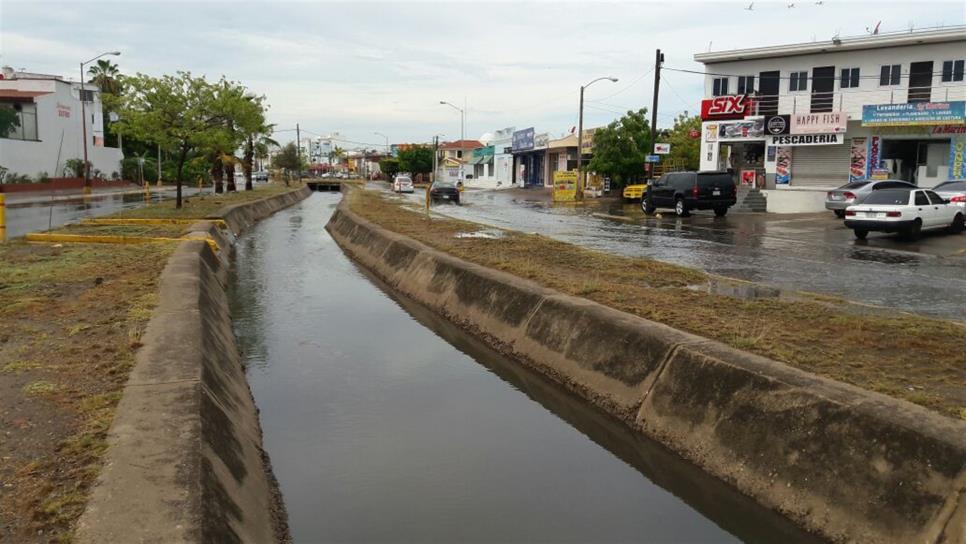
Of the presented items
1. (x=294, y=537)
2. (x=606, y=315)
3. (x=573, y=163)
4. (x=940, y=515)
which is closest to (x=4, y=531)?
(x=294, y=537)

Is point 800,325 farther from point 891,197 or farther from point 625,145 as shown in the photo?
point 625,145

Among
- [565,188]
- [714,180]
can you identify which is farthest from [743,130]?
[565,188]

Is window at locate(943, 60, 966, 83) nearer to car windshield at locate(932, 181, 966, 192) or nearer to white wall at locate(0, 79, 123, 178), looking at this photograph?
car windshield at locate(932, 181, 966, 192)

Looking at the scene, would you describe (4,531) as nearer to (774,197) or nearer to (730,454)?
(730,454)

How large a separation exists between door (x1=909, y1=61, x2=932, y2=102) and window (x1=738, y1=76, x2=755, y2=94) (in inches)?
313

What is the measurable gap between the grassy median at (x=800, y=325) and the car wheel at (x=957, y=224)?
13590 millimetres

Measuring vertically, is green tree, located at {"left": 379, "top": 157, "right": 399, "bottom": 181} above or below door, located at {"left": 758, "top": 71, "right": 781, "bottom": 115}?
below

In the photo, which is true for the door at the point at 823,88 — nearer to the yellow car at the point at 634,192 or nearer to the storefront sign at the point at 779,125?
the storefront sign at the point at 779,125

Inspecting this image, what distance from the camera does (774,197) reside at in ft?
122

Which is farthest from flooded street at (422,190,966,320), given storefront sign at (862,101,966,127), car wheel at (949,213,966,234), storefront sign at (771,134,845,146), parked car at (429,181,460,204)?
parked car at (429,181,460,204)

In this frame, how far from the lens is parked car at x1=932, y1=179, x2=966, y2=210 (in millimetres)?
23781

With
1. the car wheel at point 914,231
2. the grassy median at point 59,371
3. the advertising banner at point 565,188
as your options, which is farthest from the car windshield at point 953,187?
the grassy median at point 59,371

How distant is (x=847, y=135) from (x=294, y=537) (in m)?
40.1

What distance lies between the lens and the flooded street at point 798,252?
1242 centimetres
